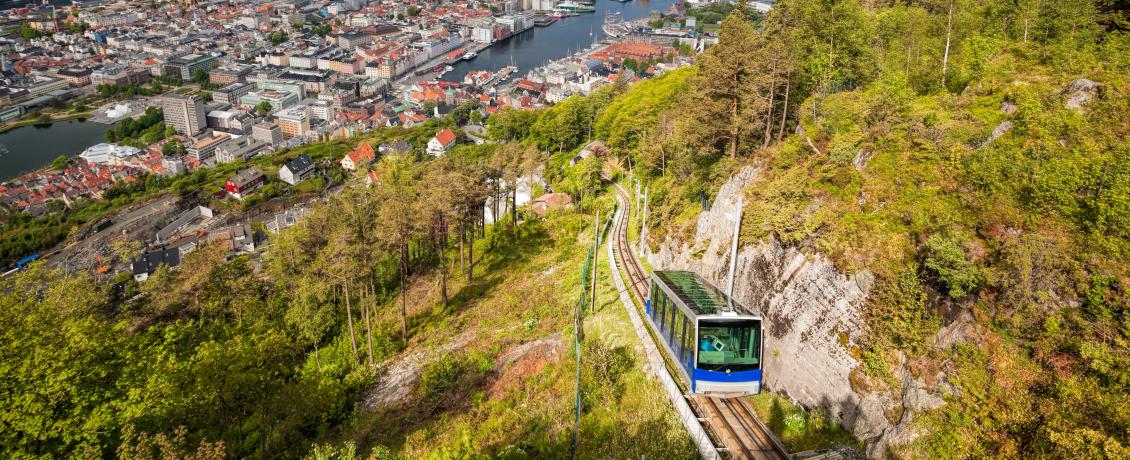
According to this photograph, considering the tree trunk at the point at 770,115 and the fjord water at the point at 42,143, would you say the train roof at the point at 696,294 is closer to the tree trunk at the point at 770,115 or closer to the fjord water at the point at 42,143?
the tree trunk at the point at 770,115

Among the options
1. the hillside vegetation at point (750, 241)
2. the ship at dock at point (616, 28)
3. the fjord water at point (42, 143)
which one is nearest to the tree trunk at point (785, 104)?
the hillside vegetation at point (750, 241)

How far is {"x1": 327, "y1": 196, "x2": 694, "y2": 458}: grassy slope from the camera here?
57.3 ft

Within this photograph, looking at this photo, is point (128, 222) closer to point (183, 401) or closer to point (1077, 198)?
point (183, 401)

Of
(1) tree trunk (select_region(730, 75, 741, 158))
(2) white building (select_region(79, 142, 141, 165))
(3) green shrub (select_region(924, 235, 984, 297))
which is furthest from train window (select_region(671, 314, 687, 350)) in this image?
(2) white building (select_region(79, 142, 141, 165))

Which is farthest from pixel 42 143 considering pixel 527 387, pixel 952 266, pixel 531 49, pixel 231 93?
pixel 952 266

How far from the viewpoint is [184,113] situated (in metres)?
117

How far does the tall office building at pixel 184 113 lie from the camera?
116775mm

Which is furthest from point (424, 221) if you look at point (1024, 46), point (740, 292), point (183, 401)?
point (1024, 46)

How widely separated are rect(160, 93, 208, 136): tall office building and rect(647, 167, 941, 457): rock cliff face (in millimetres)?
129689

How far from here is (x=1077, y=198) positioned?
1452 centimetres

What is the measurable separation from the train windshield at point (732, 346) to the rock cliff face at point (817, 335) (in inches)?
81.4

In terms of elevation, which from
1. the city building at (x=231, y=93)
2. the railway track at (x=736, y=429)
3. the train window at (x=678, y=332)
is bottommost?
the city building at (x=231, y=93)

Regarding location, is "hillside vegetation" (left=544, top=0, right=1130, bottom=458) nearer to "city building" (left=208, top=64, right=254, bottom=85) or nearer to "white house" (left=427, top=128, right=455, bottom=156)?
"white house" (left=427, top=128, right=455, bottom=156)

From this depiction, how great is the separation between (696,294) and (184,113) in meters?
132
